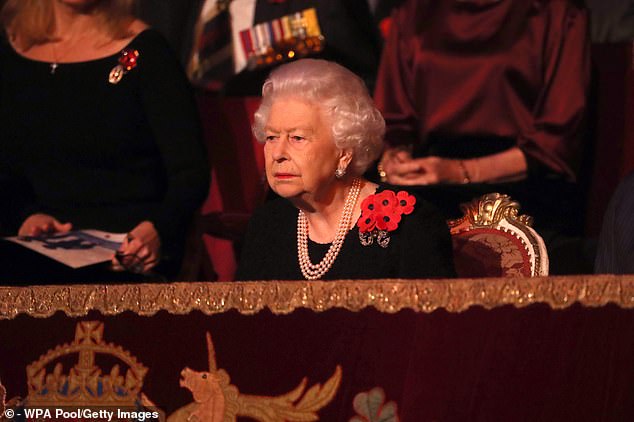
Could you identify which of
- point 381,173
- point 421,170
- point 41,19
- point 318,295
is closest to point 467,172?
point 421,170

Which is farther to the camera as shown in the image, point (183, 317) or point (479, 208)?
point (479, 208)

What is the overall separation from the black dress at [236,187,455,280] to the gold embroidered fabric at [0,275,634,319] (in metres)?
0.46

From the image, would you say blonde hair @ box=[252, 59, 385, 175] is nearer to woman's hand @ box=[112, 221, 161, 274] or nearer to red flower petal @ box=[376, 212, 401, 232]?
red flower petal @ box=[376, 212, 401, 232]

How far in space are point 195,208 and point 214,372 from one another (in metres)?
1.41

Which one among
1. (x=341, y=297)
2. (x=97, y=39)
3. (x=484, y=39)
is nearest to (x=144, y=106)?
(x=97, y=39)

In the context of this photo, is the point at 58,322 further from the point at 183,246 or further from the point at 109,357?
the point at 183,246

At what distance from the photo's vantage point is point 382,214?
247 centimetres

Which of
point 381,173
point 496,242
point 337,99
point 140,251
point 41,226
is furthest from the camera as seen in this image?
point 381,173

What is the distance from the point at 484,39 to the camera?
3730 mm

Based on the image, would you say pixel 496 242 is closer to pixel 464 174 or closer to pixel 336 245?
pixel 336 245

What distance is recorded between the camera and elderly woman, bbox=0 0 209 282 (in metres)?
3.36

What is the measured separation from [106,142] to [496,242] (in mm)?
1345

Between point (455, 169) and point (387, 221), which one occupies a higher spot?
point (455, 169)

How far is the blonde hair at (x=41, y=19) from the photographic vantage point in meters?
3.52
